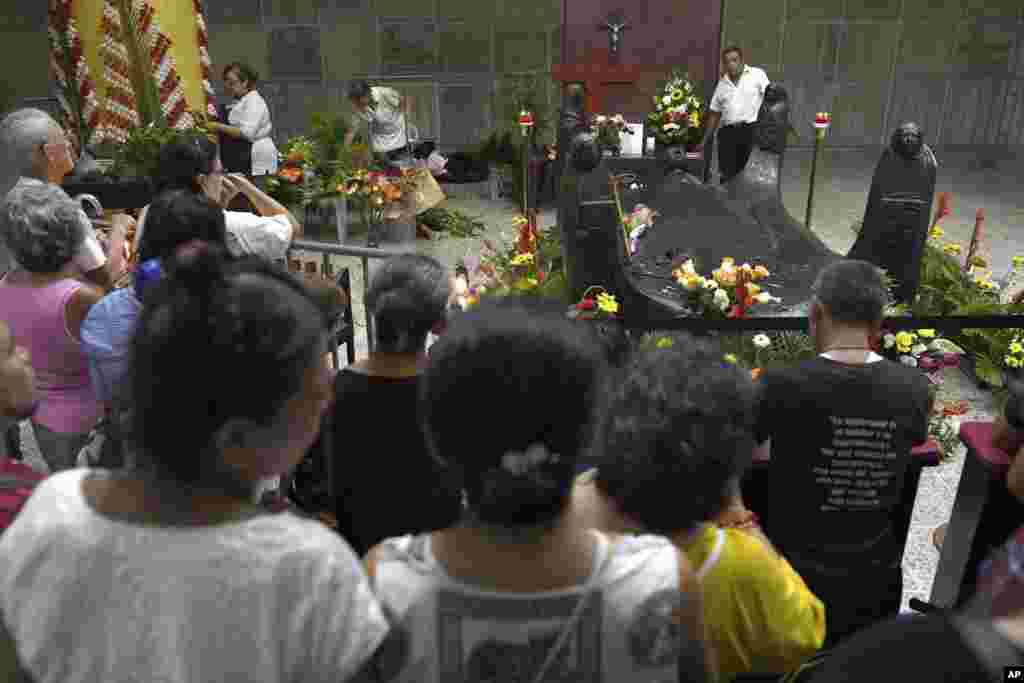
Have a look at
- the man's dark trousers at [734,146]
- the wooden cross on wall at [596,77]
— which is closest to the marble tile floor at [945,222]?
the man's dark trousers at [734,146]

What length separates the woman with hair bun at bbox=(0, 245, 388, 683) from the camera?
1206 millimetres

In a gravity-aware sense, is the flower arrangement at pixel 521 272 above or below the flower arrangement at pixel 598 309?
below

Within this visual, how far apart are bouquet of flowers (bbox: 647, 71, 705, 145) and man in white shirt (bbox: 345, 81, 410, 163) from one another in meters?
2.43

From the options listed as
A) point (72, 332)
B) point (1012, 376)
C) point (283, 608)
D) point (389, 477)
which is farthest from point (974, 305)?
point (283, 608)

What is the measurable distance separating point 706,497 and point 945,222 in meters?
9.20

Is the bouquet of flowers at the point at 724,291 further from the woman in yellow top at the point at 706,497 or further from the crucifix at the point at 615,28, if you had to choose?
the crucifix at the point at 615,28

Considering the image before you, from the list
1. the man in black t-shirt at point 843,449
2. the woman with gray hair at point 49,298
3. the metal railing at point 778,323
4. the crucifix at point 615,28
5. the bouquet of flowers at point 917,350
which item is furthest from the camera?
the crucifix at point 615,28

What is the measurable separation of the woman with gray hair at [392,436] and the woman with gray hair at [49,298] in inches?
43.3

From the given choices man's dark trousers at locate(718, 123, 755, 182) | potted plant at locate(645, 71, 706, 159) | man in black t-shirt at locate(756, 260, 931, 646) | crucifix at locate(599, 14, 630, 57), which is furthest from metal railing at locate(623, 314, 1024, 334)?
crucifix at locate(599, 14, 630, 57)

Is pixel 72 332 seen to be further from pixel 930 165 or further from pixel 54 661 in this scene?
pixel 930 165

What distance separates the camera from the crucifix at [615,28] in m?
10.2

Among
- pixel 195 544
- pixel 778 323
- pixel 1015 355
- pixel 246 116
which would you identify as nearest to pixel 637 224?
pixel 1015 355

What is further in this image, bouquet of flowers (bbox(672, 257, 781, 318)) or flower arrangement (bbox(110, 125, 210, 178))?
flower arrangement (bbox(110, 125, 210, 178))

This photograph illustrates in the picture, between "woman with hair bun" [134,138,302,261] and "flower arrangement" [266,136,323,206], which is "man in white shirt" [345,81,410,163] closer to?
"flower arrangement" [266,136,323,206]
